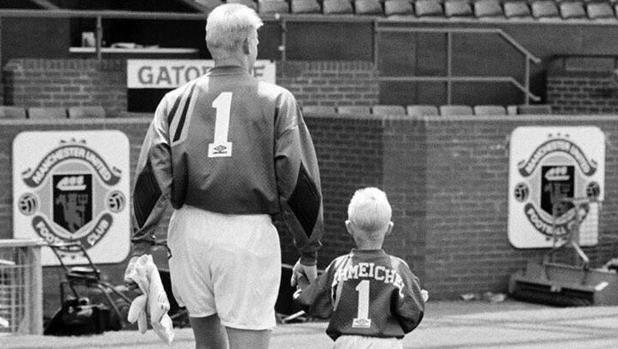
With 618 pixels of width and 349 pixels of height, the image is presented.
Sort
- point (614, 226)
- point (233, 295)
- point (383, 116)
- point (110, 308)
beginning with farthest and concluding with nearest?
point (614, 226) → point (383, 116) → point (110, 308) → point (233, 295)

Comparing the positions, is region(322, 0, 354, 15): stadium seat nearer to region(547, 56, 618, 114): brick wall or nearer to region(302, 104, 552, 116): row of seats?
region(302, 104, 552, 116): row of seats

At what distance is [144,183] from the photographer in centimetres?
522

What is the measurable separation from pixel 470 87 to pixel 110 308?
706 cm

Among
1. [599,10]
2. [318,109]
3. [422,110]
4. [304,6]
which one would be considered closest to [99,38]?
[318,109]

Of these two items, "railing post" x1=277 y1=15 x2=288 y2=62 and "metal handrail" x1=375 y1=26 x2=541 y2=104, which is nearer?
"railing post" x1=277 y1=15 x2=288 y2=62

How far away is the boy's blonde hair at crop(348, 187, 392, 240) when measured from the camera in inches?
212

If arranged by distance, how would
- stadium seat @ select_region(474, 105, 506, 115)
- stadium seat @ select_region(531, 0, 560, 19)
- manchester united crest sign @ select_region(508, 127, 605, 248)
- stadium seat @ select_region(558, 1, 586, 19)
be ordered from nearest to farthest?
1. manchester united crest sign @ select_region(508, 127, 605, 248)
2. stadium seat @ select_region(474, 105, 506, 115)
3. stadium seat @ select_region(531, 0, 560, 19)
4. stadium seat @ select_region(558, 1, 586, 19)

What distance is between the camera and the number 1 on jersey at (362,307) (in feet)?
17.9

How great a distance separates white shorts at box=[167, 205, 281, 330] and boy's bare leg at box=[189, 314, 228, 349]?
0.05 metres

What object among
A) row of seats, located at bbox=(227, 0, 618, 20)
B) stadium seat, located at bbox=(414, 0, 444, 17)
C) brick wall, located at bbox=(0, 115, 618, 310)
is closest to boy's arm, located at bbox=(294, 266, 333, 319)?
brick wall, located at bbox=(0, 115, 618, 310)

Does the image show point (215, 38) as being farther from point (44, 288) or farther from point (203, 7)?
point (203, 7)

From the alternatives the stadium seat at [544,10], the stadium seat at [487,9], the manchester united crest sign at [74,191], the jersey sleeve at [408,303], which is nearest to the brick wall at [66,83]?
the manchester united crest sign at [74,191]

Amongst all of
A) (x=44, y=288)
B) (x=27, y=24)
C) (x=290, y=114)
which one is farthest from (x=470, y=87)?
(x=290, y=114)

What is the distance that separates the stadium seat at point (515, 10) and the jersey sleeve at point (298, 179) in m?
12.6
